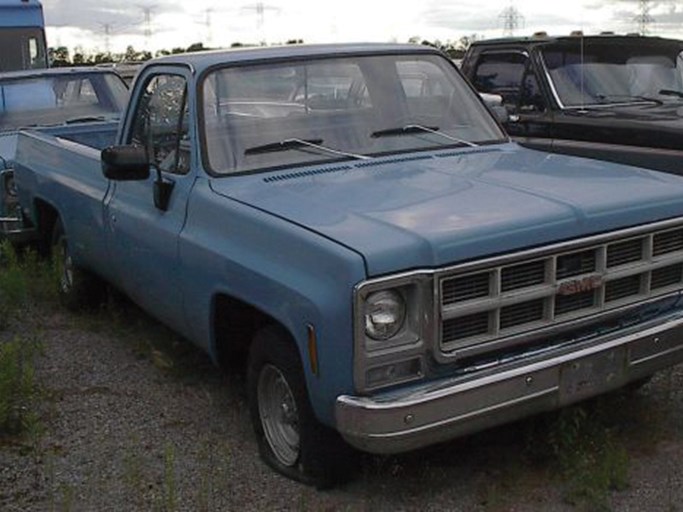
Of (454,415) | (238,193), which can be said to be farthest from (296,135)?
(454,415)

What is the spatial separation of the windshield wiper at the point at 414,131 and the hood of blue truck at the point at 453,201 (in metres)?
0.17

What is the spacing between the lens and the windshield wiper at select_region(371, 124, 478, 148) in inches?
202

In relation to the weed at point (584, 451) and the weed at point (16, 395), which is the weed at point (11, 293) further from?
the weed at point (584, 451)

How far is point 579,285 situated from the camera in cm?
399

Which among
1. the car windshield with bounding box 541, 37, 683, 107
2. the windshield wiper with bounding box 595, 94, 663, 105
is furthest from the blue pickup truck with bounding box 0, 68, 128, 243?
the windshield wiper with bounding box 595, 94, 663, 105

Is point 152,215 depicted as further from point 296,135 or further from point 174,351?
point 174,351

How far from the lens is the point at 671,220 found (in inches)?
168

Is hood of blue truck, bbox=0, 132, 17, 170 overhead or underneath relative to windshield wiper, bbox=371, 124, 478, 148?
underneath

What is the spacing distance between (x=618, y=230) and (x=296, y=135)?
1.68m

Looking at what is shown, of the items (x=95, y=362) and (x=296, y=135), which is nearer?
(x=296, y=135)

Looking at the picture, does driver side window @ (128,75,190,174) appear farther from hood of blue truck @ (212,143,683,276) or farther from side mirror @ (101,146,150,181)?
hood of blue truck @ (212,143,683,276)

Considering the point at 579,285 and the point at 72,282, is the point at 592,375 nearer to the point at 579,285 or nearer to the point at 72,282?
the point at 579,285

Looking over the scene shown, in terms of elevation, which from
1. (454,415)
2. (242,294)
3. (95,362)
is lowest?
(95,362)

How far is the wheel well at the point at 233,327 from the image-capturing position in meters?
4.45
